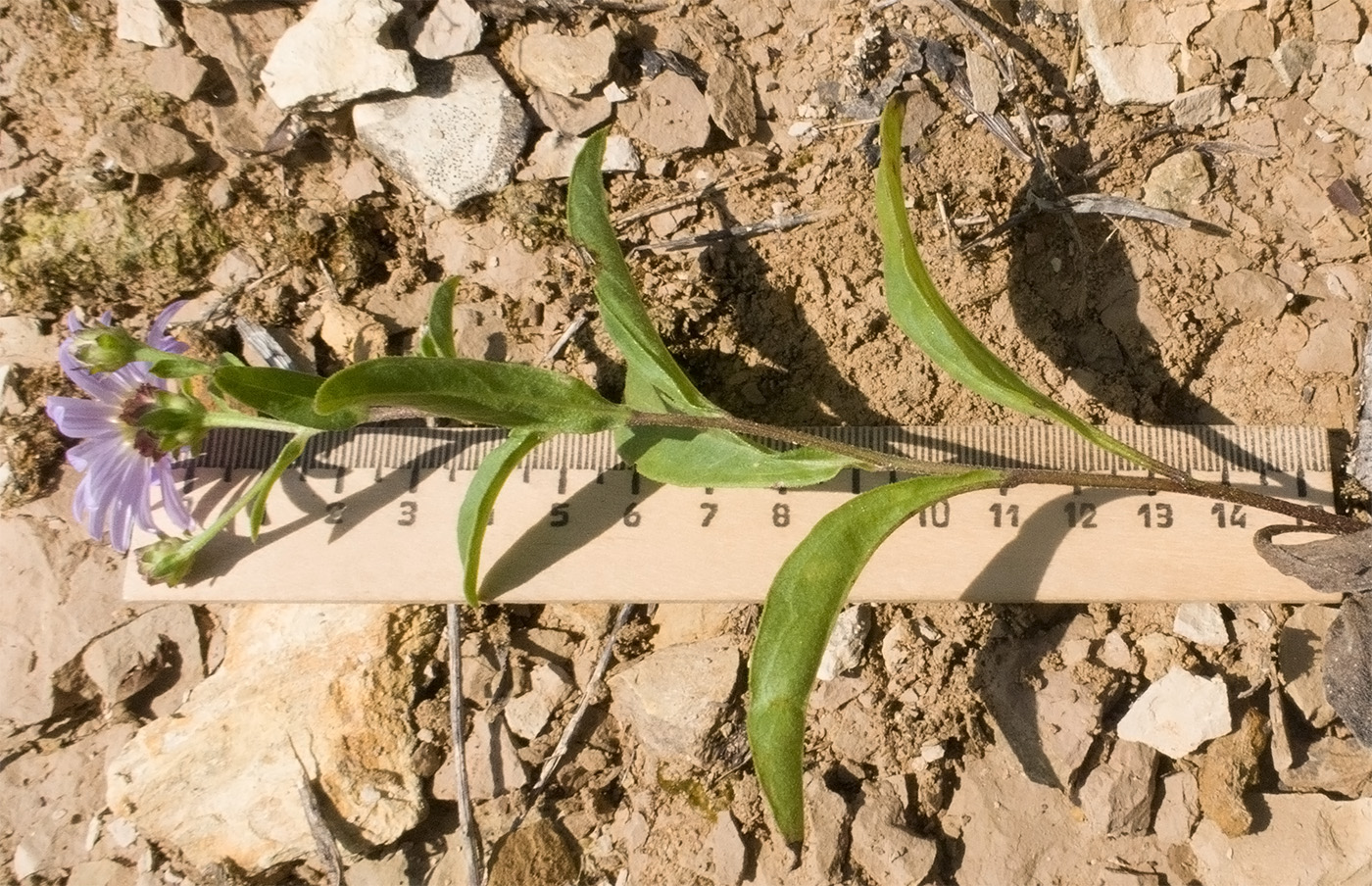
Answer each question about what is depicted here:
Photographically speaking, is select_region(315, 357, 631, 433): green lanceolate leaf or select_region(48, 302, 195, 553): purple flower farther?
select_region(48, 302, 195, 553): purple flower

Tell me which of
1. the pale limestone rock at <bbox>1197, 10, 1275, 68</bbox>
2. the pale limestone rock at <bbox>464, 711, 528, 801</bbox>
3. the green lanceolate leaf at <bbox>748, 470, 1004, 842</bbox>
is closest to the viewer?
the green lanceolate leaf at <bbox>748, 470, 1004, 842</bbox>

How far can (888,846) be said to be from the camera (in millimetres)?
2258

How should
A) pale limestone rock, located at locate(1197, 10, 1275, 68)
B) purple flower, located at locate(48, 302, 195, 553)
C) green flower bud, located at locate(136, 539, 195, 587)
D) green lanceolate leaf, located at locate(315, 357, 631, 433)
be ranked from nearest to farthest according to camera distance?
green lanceolate leaf, located at locate(315, 357, 631, 433) < purple flower, located at locate(48, 302, 195, 553) < green flower bud, located at locate(136, 539, 195, 587) < pale limestone rock, located at locate(1197, 10, 1275, 68)

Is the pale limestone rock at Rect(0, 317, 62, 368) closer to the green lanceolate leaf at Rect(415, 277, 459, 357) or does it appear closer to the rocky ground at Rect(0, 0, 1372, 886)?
the rocky ground at Rect(0, 0, 1372, 886)

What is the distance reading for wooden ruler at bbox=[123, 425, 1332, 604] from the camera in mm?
2293

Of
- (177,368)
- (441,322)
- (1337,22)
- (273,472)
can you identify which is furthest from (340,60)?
(1337,22)

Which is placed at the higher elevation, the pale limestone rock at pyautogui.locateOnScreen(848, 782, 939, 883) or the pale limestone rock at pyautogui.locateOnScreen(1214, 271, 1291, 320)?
the pale limestone rock at pyautogui.locateOnScreen(1214, 271, 1291, 320)

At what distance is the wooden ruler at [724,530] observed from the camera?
229cm

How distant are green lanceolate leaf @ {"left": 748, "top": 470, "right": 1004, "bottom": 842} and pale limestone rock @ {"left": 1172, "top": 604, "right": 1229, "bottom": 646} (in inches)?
26.1

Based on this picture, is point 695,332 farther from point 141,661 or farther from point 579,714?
point 141,661

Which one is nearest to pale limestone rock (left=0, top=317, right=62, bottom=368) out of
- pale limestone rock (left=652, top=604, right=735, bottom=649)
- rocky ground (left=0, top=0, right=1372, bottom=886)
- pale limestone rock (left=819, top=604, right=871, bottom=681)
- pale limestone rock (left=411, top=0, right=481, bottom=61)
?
rocky ground (left=0, top=0, right=1372, bottom=886)

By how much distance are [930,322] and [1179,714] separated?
1061 millimetres

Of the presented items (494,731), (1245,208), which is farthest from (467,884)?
(1245,208)

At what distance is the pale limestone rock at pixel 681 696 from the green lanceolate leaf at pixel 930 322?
2.67 ft
